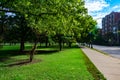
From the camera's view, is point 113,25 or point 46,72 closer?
point 46,72

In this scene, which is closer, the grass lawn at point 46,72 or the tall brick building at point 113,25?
the grass lawn at point 46,72

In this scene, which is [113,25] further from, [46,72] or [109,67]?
[46,72]

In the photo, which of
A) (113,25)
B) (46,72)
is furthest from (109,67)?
(113,25)

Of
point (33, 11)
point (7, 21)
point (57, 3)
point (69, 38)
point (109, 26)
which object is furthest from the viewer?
point (109, 26)

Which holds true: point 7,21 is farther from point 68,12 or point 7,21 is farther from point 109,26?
point 109,26

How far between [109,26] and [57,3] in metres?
155

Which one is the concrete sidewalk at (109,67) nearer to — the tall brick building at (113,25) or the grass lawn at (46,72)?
the grass lawn at (46,72)

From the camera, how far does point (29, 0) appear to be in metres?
11.6

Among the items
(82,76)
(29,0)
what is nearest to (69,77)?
(82,76)

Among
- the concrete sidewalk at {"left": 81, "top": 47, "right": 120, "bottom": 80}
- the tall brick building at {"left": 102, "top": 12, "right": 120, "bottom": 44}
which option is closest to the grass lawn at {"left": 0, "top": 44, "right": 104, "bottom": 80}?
the concrete sidewalk at {"left": 81, "top": 47, "right": 120, "bottom": 80}

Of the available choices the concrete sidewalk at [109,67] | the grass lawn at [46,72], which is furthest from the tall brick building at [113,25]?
the grass lawn at [46,72]

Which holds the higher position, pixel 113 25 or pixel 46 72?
pixel 113 25

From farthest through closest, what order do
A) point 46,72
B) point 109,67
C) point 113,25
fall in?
point 113,25 → point 109,67 → point 46,72

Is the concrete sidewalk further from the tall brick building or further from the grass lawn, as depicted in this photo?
the tall brick building
